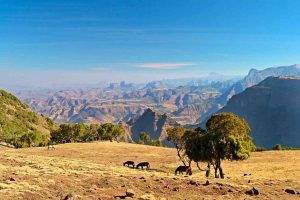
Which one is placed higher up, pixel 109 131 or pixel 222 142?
pixel 222 142

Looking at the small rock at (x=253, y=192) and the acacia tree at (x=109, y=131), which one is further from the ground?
the small rock at (x=253, y=192)

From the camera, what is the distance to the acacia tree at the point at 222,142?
53875mm

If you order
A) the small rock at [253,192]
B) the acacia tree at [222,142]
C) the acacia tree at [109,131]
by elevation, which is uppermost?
the acacia tree at [222,142]

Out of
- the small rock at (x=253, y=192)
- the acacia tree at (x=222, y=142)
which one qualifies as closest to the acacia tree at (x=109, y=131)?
the acacia tree at (x=222, y=142)

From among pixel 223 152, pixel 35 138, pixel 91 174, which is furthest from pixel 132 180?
pixel 35 138

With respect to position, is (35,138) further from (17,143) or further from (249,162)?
(249,162)

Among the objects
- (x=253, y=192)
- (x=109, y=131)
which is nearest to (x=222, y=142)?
(x=253, y=192)

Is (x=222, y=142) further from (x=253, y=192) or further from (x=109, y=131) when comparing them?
(x=109, y=131)

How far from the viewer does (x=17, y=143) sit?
135125 mm

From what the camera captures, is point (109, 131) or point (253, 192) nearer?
point (253, 192)

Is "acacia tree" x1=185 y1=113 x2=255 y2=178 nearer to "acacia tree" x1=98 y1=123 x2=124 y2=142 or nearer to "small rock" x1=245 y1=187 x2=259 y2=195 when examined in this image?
"small rock" x1=245 y1=187 x2=259 y2=195

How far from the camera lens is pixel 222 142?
5428 centimetres

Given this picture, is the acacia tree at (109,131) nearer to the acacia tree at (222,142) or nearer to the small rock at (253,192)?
the acacia tree at (222,142)

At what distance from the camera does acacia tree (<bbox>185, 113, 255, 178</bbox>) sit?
53.9 metres
